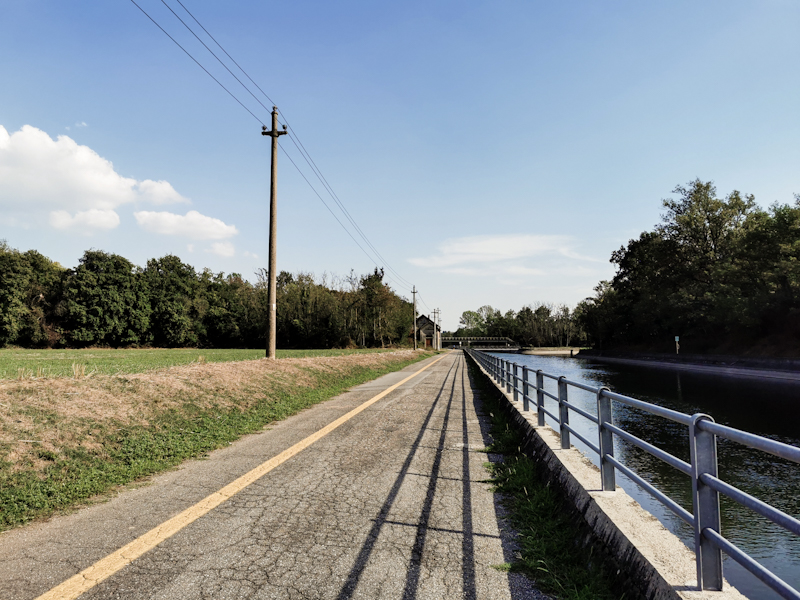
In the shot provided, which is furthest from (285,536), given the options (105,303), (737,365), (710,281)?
(105,303)

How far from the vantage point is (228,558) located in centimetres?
346

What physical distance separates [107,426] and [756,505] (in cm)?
808

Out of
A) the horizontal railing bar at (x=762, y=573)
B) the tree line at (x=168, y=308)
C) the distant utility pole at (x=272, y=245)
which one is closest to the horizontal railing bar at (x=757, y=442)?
the horizontal railing bar at (x=762, y=573)

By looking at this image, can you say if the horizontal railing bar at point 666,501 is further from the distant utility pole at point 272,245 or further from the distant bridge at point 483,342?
the distant bridge at point 483,342

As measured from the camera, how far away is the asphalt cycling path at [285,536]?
10.1ft

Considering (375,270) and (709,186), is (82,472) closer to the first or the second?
(709,186)

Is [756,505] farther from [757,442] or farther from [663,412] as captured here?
[663,412]

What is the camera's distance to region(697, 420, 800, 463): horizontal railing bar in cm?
182

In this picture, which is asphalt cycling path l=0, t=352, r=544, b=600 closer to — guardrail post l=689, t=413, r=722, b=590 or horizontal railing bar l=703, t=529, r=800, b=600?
guardrail post l=689, t=413, r=722, b=590

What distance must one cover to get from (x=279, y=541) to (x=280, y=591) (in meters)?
0.79

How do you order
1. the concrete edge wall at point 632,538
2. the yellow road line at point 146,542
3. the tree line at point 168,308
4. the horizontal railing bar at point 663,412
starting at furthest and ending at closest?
the tree line at point 168,308 < the yellow road line at point 146,542 < the horizontal railing bar at point 663,412 < the concrete edge wall at point 632,538

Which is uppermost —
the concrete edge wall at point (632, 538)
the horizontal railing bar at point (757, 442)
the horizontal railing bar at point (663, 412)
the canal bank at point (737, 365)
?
the horizontal railing bar at point (757, 442)

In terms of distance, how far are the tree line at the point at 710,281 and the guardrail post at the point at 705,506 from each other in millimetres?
41571

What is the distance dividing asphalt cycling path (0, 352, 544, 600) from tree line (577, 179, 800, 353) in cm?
4085
